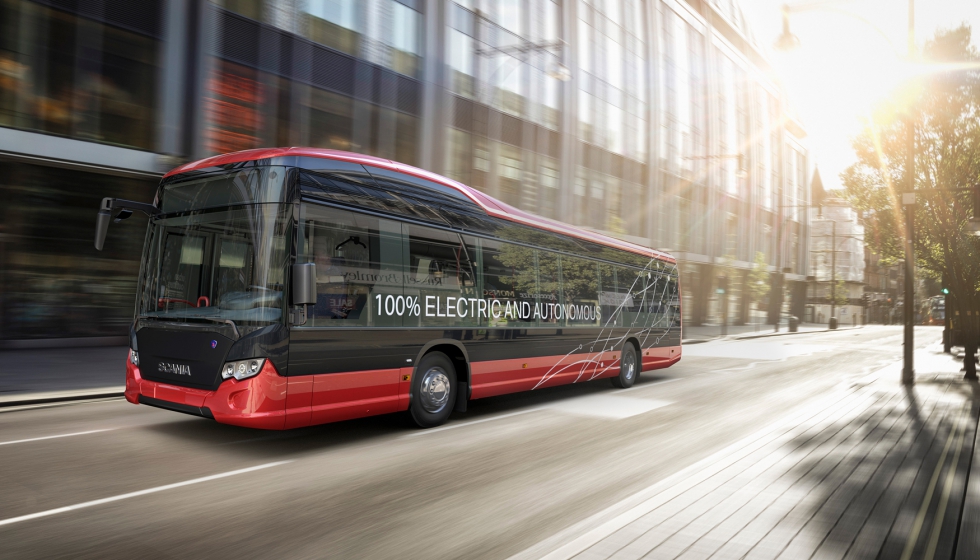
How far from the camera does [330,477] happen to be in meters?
5.82

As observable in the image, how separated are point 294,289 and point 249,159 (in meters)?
1.51

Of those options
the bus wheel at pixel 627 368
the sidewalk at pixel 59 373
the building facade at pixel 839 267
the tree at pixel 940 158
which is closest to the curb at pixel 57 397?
the sidewalk at pixel 59 373

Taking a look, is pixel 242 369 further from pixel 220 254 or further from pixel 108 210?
pixel 108 210

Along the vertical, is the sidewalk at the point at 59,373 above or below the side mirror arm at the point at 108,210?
below

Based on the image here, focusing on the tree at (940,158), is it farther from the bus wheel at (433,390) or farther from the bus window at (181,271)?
the bus window at (181,271)

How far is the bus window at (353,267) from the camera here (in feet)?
21.8

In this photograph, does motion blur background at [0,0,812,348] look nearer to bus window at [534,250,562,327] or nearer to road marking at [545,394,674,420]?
bus window at [534,250,562,327]

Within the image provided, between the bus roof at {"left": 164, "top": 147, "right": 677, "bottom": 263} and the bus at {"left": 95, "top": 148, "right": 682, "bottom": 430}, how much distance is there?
3 centimetres

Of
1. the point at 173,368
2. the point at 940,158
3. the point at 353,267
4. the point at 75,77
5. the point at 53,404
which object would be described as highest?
the point at 75,77

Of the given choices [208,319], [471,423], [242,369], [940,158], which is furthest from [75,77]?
[940,158]

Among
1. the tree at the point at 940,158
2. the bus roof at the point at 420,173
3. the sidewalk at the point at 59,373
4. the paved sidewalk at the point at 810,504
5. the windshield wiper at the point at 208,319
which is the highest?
the tree at the point at 940,158

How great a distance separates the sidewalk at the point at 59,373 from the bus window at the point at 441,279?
5.74m

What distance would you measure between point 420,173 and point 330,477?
4.01 metres

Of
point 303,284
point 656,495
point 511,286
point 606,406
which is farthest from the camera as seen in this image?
point 606,406
